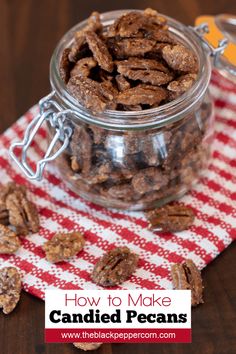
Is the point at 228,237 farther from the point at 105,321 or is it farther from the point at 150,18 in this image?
the point at 150,18

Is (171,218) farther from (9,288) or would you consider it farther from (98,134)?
(9,288)

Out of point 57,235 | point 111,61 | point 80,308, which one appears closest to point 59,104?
point 111,61

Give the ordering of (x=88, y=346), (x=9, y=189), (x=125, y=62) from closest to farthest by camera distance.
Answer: (x=88, y=346) → (x=125, y=62) → (x=9, y=189)

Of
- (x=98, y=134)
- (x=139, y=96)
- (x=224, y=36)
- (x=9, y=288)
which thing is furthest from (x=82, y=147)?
(x=224, y=36)

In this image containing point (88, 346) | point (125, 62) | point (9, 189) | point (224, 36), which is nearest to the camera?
point (88, 346)

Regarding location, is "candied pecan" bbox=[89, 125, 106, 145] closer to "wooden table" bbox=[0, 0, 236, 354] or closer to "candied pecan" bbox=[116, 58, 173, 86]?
"candied pecan" bbox=[116, 58, 173, 86]
